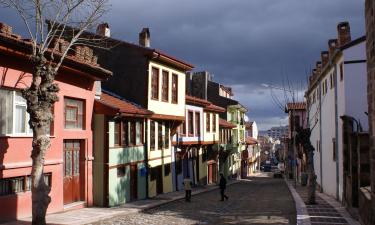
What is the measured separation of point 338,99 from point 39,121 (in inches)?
612

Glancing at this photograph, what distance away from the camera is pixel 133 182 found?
984 inches

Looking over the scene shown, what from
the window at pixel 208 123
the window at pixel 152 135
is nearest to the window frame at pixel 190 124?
the window at pixel 208 123

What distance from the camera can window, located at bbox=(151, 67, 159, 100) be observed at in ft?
91.5

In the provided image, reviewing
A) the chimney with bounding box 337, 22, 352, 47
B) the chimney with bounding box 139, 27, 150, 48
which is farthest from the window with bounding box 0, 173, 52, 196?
the chimney with bounding box 337, 22, 352, 47

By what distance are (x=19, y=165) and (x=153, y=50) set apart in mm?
12857

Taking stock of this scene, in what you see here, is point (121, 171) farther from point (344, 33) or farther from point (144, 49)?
point (344, 33)

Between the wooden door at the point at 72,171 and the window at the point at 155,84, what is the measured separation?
8685mm

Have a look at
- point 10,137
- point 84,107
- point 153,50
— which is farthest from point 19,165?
point 153,50

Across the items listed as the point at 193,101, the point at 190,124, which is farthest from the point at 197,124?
the point at 193,101

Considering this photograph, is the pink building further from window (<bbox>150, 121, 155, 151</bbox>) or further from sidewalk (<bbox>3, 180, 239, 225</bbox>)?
window (<bbox>150, 121, 155, 151</bbox>)

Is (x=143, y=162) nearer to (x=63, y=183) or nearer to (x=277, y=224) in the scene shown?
(x=63, y=183)

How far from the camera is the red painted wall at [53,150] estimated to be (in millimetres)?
15055

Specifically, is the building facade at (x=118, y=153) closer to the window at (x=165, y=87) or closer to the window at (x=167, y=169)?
the window at (x=165, y=87)

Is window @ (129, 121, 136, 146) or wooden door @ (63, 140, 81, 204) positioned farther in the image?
window @ (129, 121, 136, 146)
